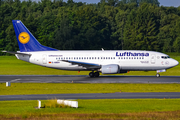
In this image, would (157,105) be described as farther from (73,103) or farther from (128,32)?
(128,32)

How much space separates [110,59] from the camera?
143ft

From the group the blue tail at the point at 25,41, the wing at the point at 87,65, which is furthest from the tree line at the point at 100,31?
the wing at the point at 87,65

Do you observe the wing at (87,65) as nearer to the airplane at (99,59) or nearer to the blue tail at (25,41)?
the airplane at (99,59)

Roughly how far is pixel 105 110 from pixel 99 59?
24.7 meters

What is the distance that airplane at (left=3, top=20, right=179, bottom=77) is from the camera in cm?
4309

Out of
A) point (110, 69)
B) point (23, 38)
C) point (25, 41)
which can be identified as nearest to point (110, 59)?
point (110, 69)

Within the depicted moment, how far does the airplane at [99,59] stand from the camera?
43094 mm

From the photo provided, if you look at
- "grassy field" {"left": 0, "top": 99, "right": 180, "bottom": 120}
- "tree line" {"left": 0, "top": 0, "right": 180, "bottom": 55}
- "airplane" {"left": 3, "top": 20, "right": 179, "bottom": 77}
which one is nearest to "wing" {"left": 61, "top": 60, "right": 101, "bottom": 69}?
"airplane" {"left": 3, "top": 20, "right": 179, "bottom": 77}

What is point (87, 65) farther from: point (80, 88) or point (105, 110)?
point (105, 110)

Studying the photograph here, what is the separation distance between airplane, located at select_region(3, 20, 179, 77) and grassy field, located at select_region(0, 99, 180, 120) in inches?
765

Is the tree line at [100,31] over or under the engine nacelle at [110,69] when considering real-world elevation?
over

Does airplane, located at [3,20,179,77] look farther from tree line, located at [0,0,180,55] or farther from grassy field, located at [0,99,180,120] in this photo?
tree line, located at [0,0,180,55]

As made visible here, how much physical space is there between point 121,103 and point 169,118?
593 cm

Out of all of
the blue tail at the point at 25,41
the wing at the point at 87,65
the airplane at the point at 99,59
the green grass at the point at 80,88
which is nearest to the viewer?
the green grass at the point at 80,88
